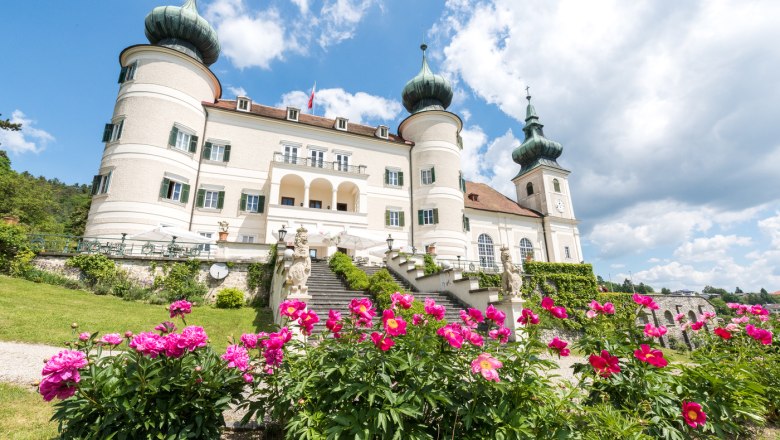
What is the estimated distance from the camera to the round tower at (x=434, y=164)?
81.2ft

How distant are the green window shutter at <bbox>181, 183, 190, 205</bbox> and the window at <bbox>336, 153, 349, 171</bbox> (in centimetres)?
968

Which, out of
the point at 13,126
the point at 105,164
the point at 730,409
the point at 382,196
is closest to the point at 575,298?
the point at 382,196

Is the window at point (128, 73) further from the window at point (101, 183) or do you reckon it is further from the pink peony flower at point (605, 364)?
the pink peony flower at point (605, 364)

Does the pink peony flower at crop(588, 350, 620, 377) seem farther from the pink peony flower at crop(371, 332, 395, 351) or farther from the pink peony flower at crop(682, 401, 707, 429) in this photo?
the pink peony flower at crop(371, 332, 395, 351)

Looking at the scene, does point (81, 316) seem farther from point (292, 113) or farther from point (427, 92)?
point (427, 92)

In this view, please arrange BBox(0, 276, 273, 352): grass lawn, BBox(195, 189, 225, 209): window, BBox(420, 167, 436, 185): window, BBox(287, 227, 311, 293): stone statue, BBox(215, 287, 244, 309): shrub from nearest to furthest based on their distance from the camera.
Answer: BBox(0, 276, 273, 352): grass lawn → BBox(287, 227, 311, 293): stone statue → BBox(215, 287, 244, 309): shrub → BBox(195, 189, 225, 209): window → BBox(420, 167, 436, 185): window

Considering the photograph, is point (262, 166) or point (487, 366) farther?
point (262, 166)

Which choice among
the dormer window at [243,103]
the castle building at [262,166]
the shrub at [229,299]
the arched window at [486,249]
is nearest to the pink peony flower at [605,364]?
the shrub at [229,299]

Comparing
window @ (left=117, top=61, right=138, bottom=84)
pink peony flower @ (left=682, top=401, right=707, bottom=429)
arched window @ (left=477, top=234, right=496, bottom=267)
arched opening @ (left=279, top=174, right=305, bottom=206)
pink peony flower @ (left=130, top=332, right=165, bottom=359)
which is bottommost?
pink peony flower @ (left=682, top=401, right=707, bottom=429)

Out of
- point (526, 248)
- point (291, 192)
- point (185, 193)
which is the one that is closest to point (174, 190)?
point (185, 193)

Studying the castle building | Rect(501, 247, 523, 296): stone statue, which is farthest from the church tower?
Rect(501, 247, 523, 296): stone statue

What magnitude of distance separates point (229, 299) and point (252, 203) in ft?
29.8

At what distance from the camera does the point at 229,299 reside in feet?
46.7

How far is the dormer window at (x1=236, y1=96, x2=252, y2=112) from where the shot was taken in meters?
23.4
